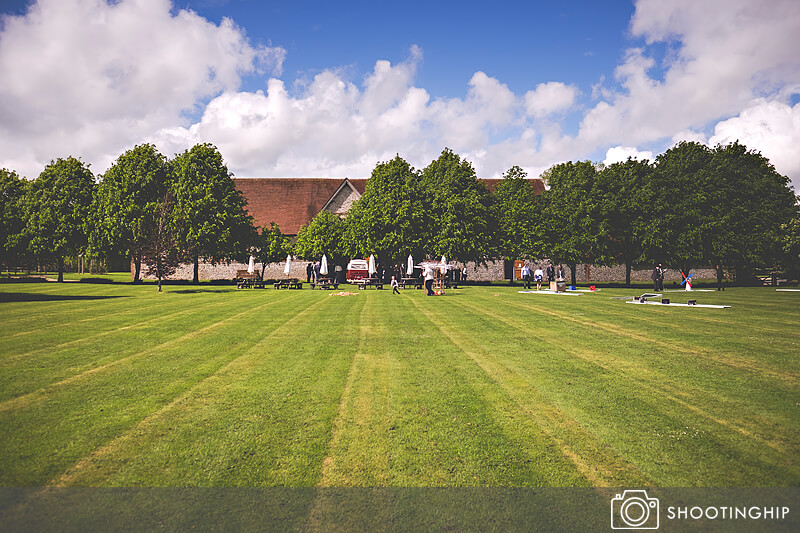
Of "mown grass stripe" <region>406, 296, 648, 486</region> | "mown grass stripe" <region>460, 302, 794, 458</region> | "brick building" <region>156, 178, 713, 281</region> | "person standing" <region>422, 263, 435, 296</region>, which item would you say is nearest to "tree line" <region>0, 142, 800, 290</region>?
"brick building" <region>156, 178, 713, 281</region>

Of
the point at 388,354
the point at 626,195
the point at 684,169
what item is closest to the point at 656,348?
the point at 388,354

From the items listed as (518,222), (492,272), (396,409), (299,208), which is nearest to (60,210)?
(299,208)

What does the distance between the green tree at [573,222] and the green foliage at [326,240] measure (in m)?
19.6

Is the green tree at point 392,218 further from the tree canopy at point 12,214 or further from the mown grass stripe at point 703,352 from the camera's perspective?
the tree canopy at point 12,214

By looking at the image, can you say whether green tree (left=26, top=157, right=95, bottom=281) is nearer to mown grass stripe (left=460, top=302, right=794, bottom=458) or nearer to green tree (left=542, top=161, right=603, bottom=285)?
green tree (left=542, top=161, right=603, bottom=285)

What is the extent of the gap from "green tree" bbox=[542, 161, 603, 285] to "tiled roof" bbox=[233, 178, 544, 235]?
72.6 ft

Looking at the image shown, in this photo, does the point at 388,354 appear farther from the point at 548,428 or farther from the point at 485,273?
the point at 485,273

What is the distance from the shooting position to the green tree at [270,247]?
49.0m

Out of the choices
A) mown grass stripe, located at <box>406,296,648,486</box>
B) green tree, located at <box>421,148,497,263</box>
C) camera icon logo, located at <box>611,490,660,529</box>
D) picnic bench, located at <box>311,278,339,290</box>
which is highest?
green tree, located at <box>421,148,497,263</box>

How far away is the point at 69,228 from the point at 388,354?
158 feet

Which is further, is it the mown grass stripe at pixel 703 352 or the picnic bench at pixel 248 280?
the picnic bench at pixel 248 280

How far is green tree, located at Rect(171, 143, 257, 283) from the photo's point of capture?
132 feet

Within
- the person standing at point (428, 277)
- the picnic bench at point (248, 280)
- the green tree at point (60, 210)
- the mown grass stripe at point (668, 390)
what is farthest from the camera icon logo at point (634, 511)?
the green tree at point (60, 210)

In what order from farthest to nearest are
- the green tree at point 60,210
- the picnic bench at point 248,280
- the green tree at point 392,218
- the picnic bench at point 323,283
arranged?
the green tree at point 60,210
the green tree at point 392,218
the picnic bench at point 248,280
the picnic bench at point 323,283
